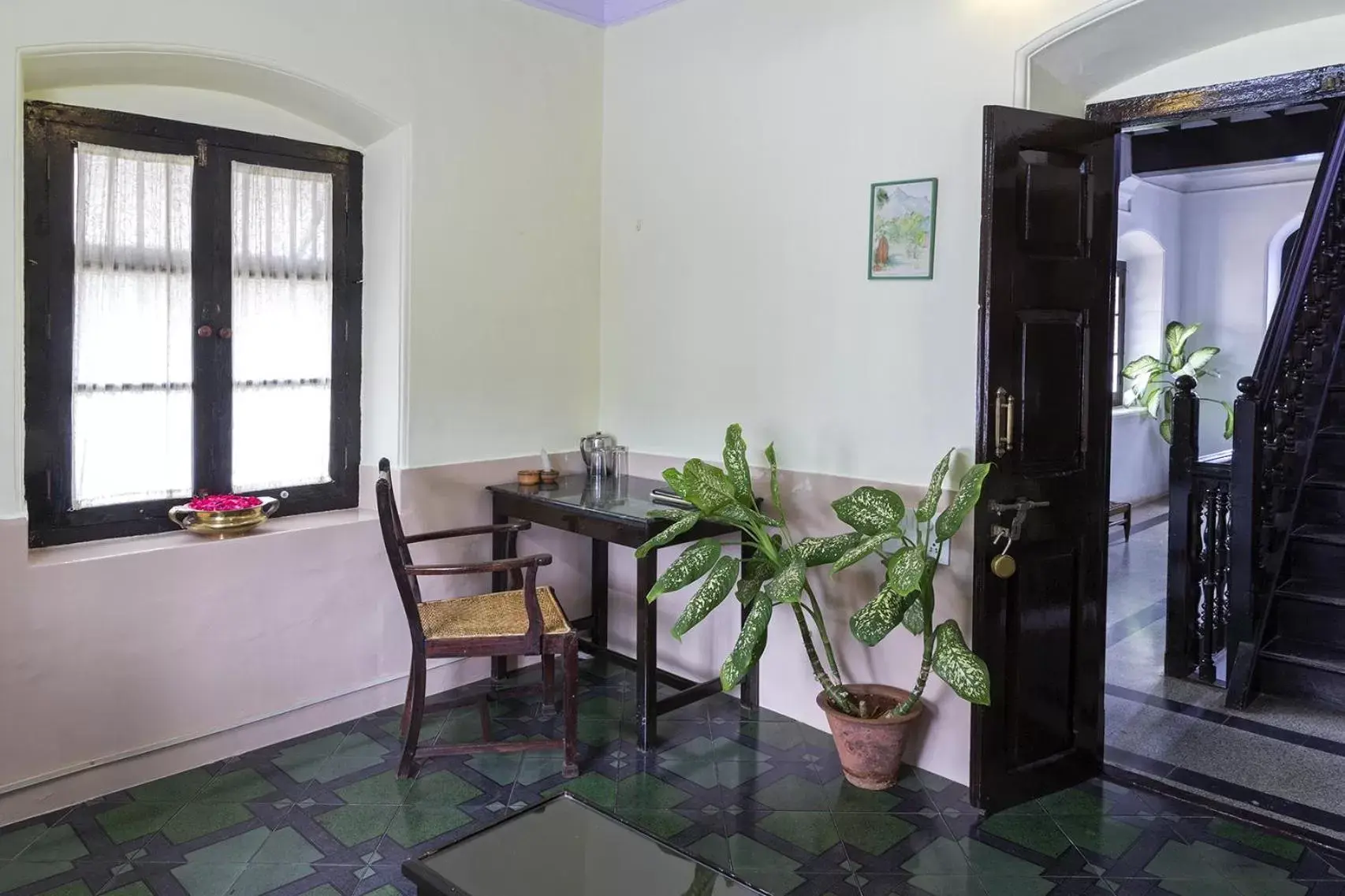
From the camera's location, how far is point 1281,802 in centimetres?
345

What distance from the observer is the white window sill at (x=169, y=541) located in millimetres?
3346

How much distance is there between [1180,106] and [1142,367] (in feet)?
19.5

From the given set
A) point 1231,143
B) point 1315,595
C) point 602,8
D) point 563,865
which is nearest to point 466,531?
point 563,865

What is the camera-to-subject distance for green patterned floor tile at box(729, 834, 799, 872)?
117 inches

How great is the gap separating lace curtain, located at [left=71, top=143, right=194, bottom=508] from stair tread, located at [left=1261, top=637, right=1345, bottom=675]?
4.58 meters

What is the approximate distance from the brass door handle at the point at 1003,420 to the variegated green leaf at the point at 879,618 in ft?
1.87

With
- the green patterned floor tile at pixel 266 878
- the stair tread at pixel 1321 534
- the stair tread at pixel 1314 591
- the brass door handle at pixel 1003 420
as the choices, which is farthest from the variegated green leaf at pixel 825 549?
the stair tread at pixel 1321 534

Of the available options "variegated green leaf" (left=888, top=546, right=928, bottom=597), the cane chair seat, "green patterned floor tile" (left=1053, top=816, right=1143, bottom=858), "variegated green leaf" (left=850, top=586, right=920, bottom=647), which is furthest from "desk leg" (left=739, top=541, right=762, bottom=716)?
"green patterned floor tile" (left=1053, top=816, right=1143, bottom=858)

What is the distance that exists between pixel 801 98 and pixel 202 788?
10.8 ft

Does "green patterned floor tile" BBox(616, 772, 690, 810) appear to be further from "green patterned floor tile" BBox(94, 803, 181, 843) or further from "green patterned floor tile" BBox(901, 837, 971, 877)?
"green patterned floor tile" BBox(94, 803, 181, 843)

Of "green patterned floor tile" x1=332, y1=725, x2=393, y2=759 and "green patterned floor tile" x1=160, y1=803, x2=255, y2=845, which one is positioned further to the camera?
"green patterned floor tile" x1=332, y1=725, x2=393, y2=759

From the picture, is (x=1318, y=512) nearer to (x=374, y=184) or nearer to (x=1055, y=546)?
(x=1055, y=546)

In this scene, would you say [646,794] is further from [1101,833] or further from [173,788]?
[173,788]

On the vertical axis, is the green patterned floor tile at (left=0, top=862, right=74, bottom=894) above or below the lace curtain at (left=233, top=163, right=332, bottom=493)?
below
